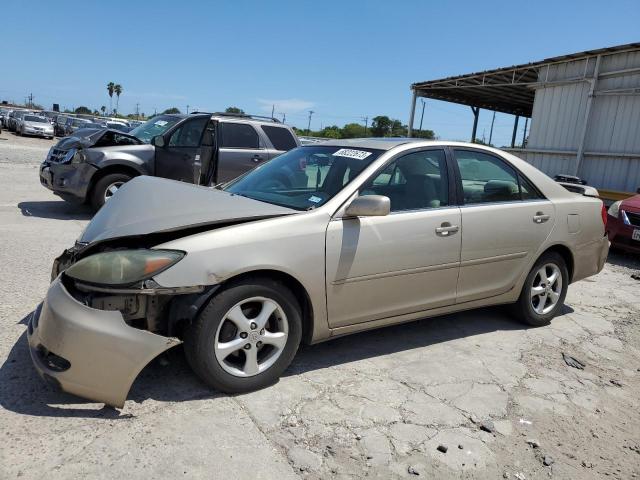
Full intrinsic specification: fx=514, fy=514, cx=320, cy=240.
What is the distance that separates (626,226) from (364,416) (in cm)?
720

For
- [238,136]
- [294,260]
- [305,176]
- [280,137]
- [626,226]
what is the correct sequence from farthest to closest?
[280,137] < [238,136] < [626,226] < [305,176] < [294,260]

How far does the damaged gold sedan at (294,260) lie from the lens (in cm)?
271

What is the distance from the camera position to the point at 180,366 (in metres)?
3.35

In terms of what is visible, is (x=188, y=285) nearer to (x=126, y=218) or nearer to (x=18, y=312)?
(x=126, y=218)

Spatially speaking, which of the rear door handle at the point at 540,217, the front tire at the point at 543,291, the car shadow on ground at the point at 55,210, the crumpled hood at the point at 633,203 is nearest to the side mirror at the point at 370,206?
the rear door handle at the point at 540,217

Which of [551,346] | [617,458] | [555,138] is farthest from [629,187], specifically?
[617,458]

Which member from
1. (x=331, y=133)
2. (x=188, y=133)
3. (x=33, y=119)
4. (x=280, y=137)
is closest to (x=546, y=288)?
(x=280, y=137)

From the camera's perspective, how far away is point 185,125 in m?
8.66

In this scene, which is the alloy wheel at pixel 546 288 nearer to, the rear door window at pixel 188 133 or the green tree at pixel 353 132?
the rear door window at pixel 188 133

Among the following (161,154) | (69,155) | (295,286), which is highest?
(161,154)

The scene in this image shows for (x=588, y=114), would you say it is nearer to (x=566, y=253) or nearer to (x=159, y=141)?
(x=566, y=253)

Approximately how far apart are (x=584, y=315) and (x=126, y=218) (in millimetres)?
4515

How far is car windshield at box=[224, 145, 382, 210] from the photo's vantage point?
11.9 feet

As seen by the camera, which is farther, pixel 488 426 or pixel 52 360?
pixel 488 426
